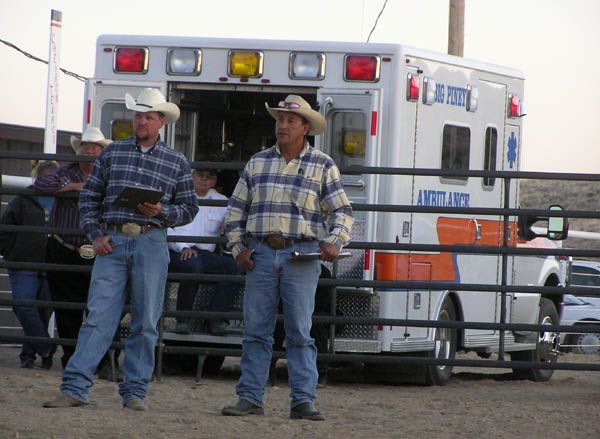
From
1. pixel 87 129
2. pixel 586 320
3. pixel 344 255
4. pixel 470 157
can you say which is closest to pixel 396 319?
pixel 344 255

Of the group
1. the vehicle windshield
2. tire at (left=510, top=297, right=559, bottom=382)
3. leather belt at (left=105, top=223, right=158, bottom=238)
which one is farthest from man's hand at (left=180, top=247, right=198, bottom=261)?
the vehicle windshield

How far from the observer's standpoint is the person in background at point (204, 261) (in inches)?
409

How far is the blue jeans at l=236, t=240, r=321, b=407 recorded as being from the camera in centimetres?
765

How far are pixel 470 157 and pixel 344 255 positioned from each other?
2.60m

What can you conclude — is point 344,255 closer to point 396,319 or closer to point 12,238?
point 396,319

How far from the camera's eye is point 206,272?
34.4 ft

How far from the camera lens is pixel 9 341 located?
10.1 meters

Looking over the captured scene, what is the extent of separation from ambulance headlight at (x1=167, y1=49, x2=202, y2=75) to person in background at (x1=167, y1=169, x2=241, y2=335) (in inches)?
32.2

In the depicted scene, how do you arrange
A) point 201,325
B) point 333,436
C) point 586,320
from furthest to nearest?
point 586,320, point 201,325, point 333,436

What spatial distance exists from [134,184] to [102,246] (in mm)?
417

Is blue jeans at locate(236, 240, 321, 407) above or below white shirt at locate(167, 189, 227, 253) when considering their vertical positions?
below

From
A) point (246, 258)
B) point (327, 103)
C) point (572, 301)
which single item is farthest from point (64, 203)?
point (572, 301)

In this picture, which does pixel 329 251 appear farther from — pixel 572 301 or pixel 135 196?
pixel 572 301

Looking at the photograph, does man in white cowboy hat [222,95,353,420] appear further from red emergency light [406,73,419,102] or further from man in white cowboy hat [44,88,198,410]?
red emergency light [406,73,419,102]
